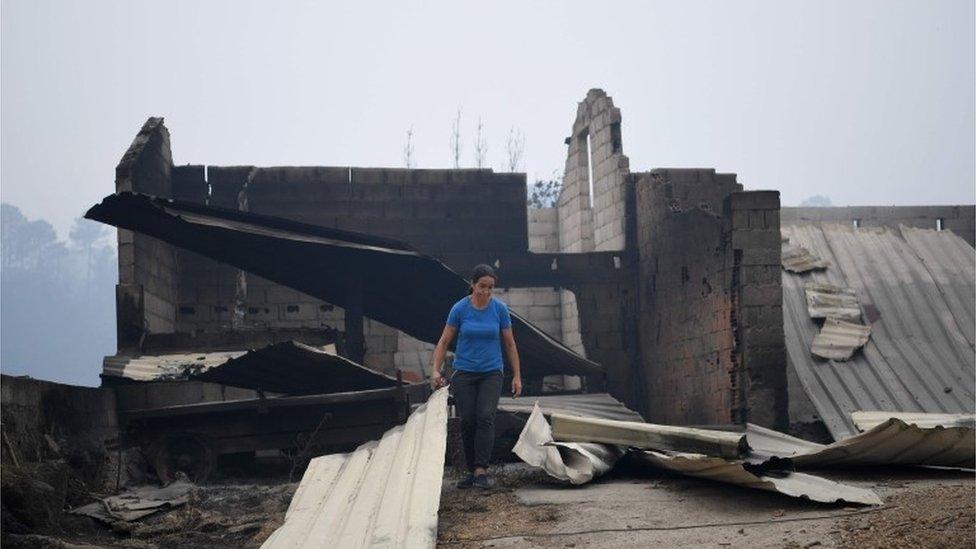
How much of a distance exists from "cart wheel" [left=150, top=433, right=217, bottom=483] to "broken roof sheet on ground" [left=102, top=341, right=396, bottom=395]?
0.57 metres

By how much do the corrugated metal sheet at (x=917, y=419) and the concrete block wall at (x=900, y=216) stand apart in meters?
6.61

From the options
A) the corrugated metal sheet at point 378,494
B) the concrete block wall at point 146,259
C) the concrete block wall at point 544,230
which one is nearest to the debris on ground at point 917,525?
the corrugated metal sheet at point 378,494

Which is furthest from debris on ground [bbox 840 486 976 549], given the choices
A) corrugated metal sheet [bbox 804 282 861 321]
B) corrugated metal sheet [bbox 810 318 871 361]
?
corrugated metal sheet [bbox 804 282 861 321]

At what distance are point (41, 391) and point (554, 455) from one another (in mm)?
3923

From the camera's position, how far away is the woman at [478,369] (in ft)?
23.3

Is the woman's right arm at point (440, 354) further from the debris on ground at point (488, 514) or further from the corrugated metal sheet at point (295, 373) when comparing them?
the corrugated metal sheet at point (295, 373)

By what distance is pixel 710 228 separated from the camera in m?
11.3

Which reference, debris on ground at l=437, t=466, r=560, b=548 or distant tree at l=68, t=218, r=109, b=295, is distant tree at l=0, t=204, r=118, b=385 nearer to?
distant tree at l=68, t=218, r=109, b=295

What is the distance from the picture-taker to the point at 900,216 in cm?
1844

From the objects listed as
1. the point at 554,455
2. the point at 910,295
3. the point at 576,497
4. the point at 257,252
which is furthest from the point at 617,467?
the point at 910,295

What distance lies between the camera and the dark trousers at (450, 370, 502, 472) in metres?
7.11

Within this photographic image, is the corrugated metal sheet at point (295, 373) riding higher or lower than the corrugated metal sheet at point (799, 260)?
lower

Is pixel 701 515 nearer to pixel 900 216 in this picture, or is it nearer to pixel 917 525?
pixel 917 525

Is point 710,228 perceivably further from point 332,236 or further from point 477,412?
point 477,412
